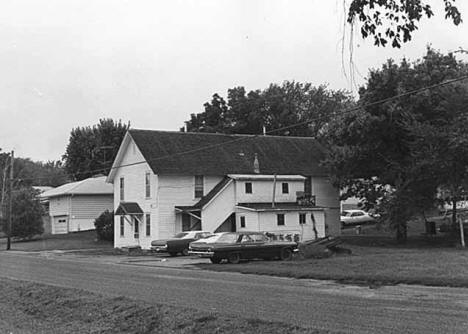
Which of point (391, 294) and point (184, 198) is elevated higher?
point (184, 198)

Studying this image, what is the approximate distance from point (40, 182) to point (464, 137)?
10088 cm

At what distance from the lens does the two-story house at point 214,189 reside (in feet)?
149

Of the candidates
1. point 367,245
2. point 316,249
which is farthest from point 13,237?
point 316,249

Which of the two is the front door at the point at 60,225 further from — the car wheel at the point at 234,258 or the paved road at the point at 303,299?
the paved road at the point at 303,299

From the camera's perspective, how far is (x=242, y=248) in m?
30.8

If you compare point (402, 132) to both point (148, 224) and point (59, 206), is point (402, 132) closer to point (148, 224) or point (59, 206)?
point (148, 224)

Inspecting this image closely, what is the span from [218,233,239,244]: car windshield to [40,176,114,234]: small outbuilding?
1436 inches

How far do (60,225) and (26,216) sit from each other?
24.9ft

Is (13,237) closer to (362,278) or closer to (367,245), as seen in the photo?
(367,245)

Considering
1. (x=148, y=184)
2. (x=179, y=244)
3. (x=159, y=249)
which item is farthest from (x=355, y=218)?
(x=179, y=244)

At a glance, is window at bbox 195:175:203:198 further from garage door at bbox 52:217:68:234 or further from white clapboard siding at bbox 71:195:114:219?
garage door at bbox 52:217:68:234

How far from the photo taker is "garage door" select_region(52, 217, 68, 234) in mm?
66812

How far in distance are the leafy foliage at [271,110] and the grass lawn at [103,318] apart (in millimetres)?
62087

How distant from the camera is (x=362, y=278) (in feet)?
66.3
